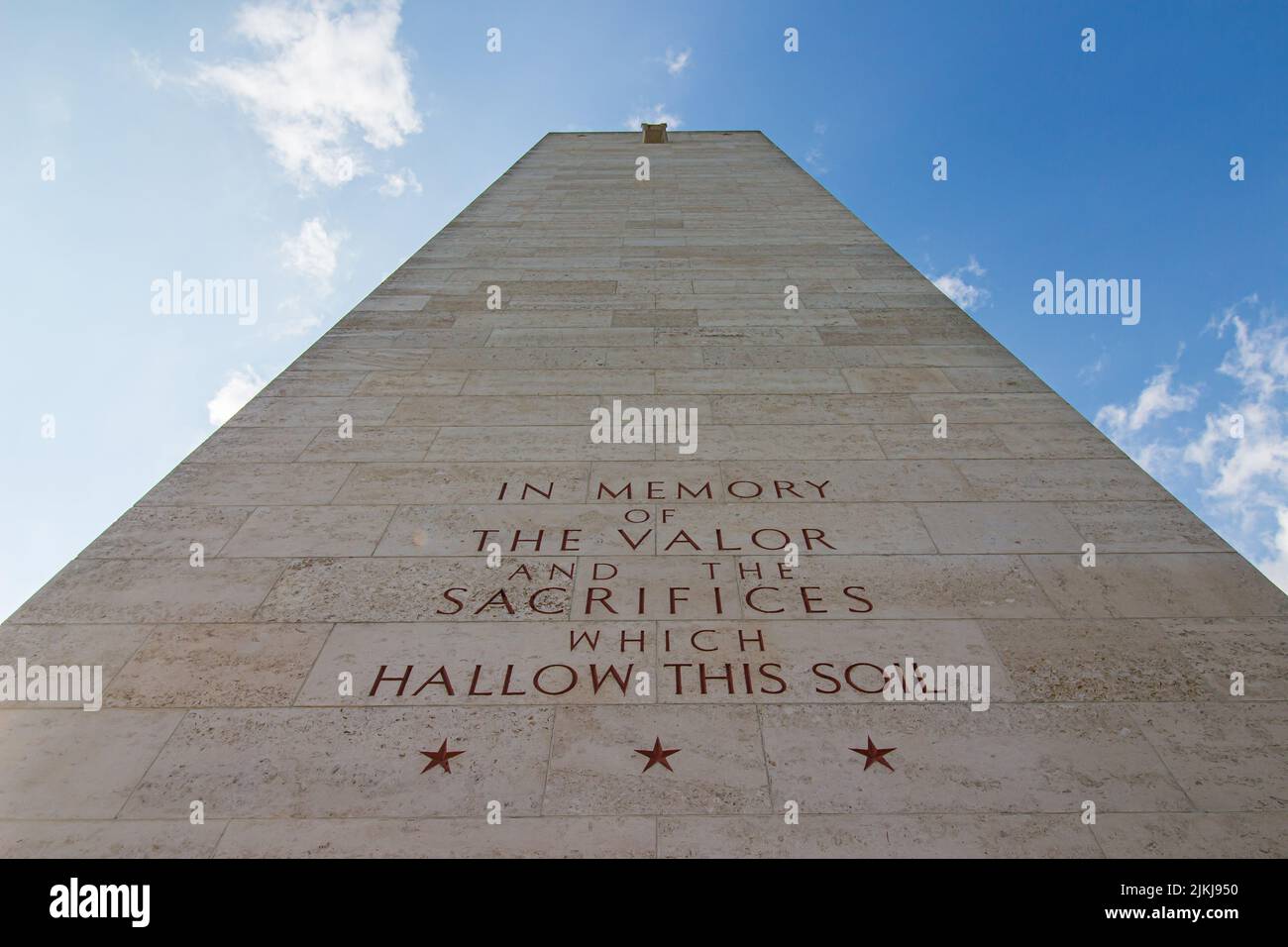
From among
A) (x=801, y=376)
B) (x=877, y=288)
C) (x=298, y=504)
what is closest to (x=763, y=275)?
(x=877, y=288)

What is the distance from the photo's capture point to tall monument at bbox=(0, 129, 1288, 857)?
457 cm

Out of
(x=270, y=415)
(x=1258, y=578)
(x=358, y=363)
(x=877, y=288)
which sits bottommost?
(x=1258, y=578)

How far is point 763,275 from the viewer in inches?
449

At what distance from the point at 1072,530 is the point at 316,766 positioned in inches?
213

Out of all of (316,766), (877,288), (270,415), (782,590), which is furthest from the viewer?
(877,288)

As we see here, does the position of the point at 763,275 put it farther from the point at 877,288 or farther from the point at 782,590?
the point at 782,590

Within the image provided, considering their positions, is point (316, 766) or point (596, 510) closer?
point (316, 766)

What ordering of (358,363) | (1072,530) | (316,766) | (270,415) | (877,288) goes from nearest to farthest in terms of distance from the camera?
(316,766)
(1072,530)
(270,415)
(358,363)
(877,288)

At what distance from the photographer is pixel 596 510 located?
22.6ft

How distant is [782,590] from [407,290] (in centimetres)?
699

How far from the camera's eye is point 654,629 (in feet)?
18.7

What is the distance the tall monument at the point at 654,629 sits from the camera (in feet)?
15.0

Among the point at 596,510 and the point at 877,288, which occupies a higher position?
the point at 877,288
